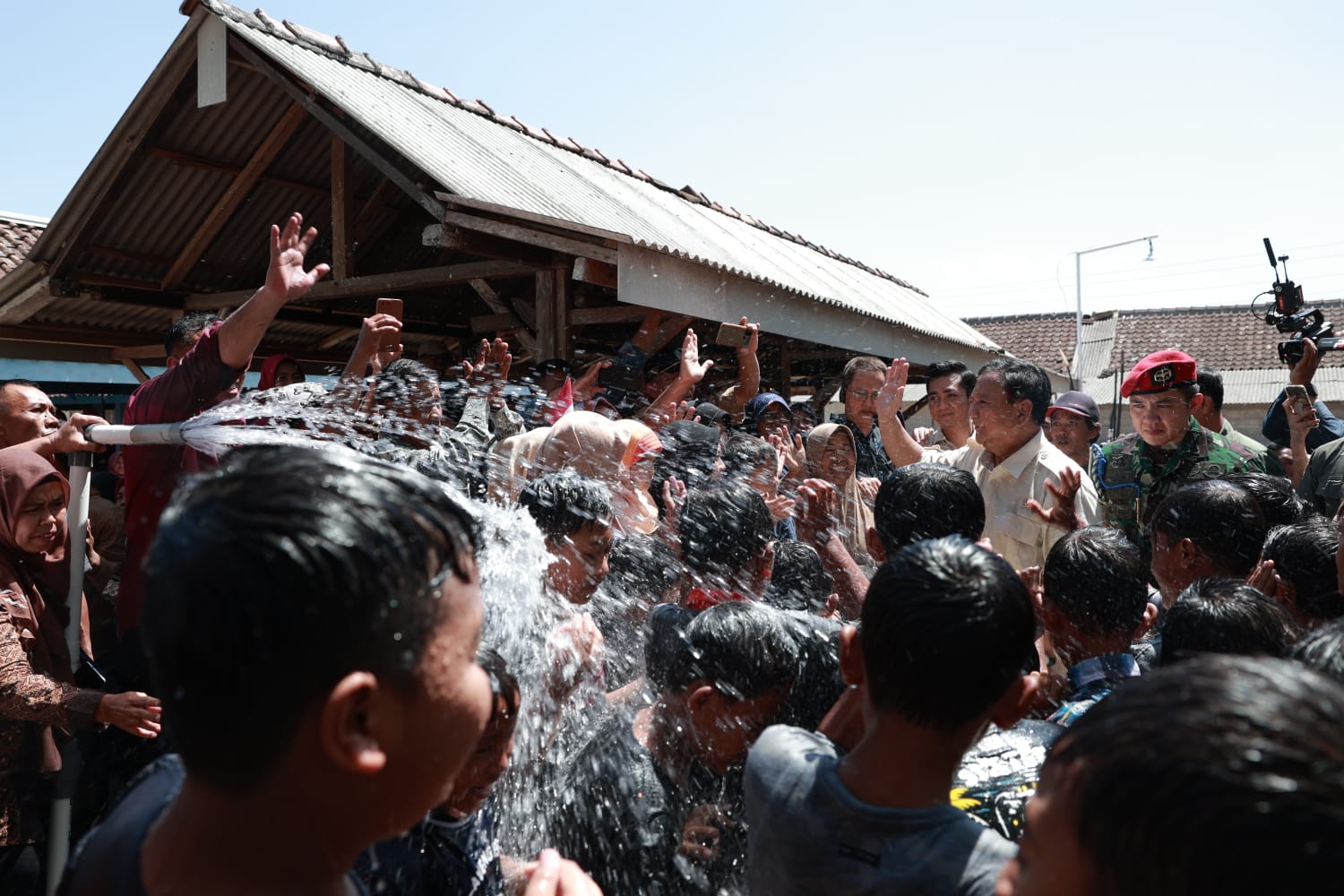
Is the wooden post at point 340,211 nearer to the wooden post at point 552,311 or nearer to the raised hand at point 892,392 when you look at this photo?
the wooden post at point 552,311

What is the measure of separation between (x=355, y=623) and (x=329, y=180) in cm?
868

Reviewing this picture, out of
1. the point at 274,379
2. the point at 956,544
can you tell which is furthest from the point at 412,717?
the point at 274,379

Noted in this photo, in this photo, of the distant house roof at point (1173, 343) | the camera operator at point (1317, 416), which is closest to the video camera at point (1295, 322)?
the camera operator at point (1317, 416)

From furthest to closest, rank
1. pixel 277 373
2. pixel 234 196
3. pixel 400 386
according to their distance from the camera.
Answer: pixel 234 196 → pixel 277 373 → pixel 400 386

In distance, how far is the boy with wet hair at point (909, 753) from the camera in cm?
149

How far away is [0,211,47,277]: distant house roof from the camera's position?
10.6m

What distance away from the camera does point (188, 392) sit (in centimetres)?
325

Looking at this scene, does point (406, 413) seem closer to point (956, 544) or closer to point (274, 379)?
point (274, 379)

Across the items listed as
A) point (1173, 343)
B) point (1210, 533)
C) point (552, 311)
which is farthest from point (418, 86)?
point (1173, 343)

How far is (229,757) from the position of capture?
981 mm

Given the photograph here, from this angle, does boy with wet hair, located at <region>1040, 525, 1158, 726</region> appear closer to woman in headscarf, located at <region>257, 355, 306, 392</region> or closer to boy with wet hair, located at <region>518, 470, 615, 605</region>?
boy with wet hair, located at <region>518, 470, 615, 605</region>

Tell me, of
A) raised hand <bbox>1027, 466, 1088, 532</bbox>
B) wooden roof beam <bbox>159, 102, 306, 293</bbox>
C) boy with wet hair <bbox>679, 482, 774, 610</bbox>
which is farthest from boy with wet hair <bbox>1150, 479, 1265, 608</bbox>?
wooden roof beam <bbox>159, 102, 306, 293</bbox>

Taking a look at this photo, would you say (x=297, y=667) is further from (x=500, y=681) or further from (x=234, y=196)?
(x=234, y=196)

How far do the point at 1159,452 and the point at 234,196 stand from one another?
7587 millimetres
